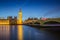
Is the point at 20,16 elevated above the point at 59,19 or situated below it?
above

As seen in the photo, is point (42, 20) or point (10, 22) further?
point (10, 22)

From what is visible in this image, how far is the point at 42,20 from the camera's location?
150ft

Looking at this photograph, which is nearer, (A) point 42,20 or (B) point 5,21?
(A) point 42,20

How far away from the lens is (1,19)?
11050cm

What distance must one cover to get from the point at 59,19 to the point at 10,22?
78.5m

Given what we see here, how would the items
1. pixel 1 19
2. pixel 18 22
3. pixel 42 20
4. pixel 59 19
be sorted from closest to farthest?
pixel 59 19, pixel 42 20, pixel 18 22, pixel 1 19

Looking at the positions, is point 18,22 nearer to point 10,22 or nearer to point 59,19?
point 10,22

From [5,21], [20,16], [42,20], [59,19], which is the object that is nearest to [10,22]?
[5,21]

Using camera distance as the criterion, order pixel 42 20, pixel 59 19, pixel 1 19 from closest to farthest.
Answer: pixel 59 19 → pixel 42 20 → pixel 1 19

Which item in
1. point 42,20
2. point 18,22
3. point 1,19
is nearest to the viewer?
point 42,20

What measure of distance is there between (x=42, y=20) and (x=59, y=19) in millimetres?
8871

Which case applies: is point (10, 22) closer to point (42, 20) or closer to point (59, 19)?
point (42, 20)

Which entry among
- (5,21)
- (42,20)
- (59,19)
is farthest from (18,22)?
(59,19)

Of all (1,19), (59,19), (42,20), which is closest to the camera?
(59,19)
